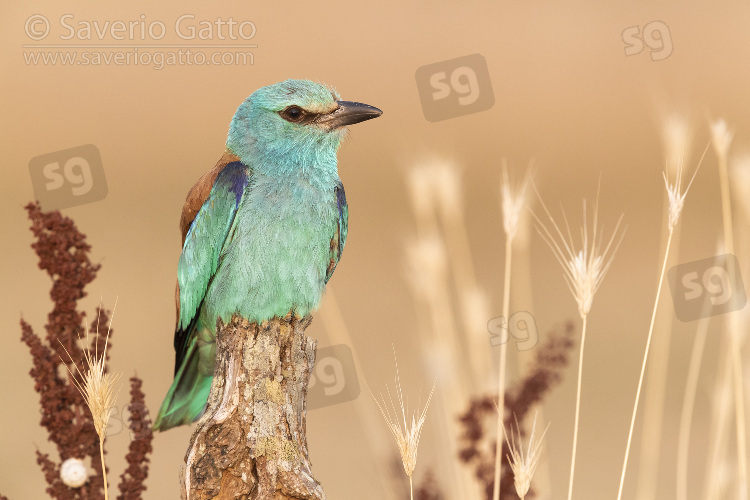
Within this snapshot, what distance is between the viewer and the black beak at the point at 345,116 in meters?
4.58

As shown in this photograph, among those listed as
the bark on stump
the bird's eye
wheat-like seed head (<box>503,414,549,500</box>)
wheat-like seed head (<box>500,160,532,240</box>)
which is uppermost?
the bird's eye

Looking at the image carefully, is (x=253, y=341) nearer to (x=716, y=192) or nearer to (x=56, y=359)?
(x=56, y=359)

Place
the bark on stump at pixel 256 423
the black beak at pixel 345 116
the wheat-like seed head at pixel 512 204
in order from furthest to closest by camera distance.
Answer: the black beak at pixel 345 116, the wheat-like seed head at pixel 512 204, the bark on stump at pixel 256 423

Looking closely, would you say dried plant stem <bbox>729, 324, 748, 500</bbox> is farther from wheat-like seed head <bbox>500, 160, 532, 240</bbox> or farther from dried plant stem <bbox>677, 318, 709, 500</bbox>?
wheat-like seed head <bbox>500, 160, 532, 240</bbox>

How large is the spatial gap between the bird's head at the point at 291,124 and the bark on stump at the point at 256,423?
88 cm

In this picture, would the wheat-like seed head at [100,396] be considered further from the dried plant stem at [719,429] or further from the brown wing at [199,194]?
the dried plant stem at [719,429]

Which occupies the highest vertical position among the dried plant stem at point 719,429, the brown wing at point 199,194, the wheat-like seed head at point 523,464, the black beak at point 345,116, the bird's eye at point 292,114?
the bird's eye at point 292,114

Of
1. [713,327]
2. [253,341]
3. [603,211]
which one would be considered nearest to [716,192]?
[603,211]

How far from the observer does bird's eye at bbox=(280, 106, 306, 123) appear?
453 centimetres

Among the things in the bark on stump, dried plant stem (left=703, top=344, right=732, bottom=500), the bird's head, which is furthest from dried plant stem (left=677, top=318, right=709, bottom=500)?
the bird's head

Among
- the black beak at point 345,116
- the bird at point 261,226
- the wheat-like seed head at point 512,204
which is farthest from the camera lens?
the black beak at point 345,116

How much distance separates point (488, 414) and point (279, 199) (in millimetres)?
1365

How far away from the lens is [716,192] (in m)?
11.9

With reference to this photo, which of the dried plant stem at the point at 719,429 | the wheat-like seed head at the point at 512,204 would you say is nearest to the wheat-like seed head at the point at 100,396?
the wheat-like seed head at the point at 512,204
